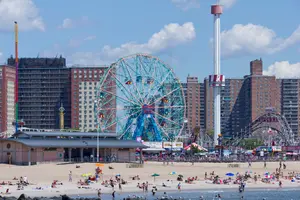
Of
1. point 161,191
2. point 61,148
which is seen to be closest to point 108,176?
point 161,191

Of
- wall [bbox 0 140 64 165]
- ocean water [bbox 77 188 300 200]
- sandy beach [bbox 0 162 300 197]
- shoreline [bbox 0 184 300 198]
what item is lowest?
ocean water [bbox 77 188 300 200]

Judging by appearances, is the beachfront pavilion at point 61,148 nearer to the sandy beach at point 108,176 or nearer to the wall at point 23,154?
the wall at point 23,154

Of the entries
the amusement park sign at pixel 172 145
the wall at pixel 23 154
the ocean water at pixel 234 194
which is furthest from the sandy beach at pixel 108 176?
the amusement park sign at pixel 172 145

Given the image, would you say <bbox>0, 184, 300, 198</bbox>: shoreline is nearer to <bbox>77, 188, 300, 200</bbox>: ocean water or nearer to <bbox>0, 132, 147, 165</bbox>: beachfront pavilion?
<bbox>77, 188, 300, 200</bbox>: ocean water

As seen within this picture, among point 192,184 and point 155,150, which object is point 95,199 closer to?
point 192,184

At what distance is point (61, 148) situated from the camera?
102500mm

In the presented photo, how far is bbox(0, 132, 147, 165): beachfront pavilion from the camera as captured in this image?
9875 cm

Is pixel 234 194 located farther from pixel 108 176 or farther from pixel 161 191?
pixel 108 176

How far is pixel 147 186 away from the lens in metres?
81.7

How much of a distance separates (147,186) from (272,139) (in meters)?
98.3

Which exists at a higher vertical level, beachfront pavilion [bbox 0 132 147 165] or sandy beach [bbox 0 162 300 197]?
beachfront pavilion [bbox 0 132 147 165]

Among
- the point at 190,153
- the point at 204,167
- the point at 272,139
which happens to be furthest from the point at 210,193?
the point at 272,139

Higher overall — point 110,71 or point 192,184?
point 110,71

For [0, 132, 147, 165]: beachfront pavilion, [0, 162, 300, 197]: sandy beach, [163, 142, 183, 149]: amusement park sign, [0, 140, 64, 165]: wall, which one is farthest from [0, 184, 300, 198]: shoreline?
[163, 142, 183, 149]: amusement park sign
